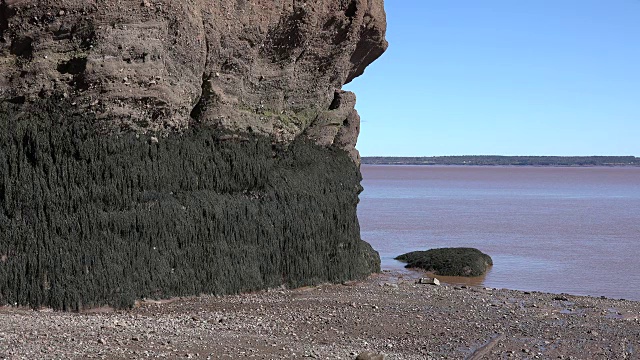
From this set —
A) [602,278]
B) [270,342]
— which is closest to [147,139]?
[270,342]

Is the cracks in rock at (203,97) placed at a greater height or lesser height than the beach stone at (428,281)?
Result: greater

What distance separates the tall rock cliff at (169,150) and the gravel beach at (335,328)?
22.8 inches

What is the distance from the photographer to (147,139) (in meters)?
14.4

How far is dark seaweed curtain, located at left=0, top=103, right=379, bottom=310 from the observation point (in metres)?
12.9

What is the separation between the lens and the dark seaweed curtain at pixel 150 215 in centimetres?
1291

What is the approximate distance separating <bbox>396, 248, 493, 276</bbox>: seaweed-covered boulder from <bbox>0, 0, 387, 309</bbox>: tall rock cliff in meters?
5.40

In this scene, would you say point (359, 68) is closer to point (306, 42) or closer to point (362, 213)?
point (306, 42)

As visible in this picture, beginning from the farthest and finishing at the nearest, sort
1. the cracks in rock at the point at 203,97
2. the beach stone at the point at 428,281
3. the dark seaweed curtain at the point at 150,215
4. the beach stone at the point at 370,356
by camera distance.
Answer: the beach stone at the point at 428,281
the cracks in rock at the point at 203,97
the dark seaweed curtain at the point at 150,215
the beach stone at the point at 370,356

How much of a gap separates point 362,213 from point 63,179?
3426 centimetres

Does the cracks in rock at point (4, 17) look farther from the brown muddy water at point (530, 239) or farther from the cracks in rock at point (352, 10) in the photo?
the brown muddy water at point (530, 239)

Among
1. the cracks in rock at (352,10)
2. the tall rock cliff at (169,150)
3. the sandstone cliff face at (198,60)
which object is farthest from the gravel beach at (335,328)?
the cracks in rock at (352,10)

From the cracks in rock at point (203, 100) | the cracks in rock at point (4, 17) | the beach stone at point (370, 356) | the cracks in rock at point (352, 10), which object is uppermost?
the cracks in rock at point (352, 10)

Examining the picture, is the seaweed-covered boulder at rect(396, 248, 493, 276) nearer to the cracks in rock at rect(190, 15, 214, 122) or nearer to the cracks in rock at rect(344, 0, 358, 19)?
the cracks in rock at rect(344, 0, 358, 19)

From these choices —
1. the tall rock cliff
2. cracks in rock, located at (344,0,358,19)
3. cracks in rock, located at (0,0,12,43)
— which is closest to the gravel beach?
the tall rock cliff
